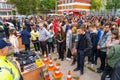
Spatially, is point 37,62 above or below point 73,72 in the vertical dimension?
above

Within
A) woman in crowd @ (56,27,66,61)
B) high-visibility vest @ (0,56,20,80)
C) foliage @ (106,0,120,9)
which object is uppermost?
foliage @ (106,0,120,9)

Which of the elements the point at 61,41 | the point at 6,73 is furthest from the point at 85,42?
the point at 6,73

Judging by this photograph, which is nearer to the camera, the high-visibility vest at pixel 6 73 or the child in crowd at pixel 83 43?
the high-visibility vest at pixel 6 73

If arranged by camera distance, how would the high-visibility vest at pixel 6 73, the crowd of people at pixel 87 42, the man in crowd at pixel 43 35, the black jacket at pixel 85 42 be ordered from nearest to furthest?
the high-visibility vest at pixel 6 73 → the crowd of people at pixel 87 42 → the black jacket at pixel 85 42 → the man in crowd at pixel 43 35

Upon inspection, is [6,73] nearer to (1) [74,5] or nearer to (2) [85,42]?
(2) [85,42]

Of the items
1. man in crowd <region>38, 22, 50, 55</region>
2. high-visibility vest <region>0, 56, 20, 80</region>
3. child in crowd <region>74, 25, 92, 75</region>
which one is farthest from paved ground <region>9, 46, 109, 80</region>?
high-visibility vest <region>0, 56, 20, 80</region>

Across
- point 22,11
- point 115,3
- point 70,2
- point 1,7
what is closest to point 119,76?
point 22,11

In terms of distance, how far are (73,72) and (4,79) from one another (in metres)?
5.41

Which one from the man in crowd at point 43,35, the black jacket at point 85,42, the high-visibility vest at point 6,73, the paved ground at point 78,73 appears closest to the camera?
the high-visibility vest at point 6,73

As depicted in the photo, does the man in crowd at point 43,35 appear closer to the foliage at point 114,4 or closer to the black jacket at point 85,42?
the black jacket at point 85,42

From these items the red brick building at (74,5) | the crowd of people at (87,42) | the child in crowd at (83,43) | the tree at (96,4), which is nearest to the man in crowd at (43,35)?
the crowd of people at (87,42)

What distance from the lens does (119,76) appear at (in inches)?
116

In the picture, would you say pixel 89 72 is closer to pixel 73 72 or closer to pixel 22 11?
pixel 73 72

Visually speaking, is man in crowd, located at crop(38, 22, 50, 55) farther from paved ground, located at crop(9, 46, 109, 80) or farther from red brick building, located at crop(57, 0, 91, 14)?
red brick building, located at crop(57, 0, 91, 14)
